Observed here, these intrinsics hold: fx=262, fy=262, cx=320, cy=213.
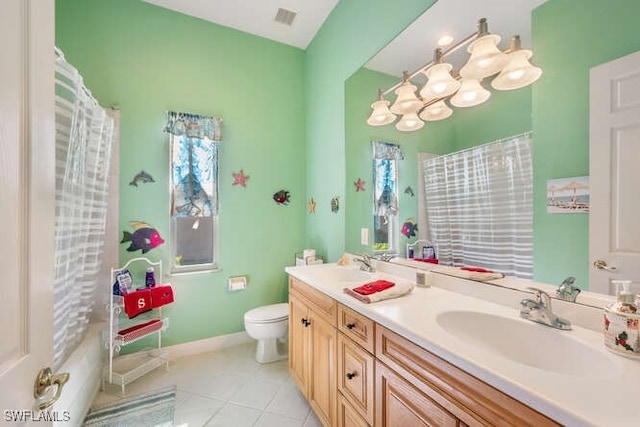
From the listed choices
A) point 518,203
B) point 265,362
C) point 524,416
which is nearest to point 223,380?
point 265,362

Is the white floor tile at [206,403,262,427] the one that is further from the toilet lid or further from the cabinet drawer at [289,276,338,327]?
the cabinet drawer at [289,276,338,327]

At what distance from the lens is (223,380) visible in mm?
2049

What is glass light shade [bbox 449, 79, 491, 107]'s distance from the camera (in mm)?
1278

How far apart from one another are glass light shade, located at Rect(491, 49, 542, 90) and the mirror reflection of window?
695 mm

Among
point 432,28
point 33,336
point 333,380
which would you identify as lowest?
point 333,380

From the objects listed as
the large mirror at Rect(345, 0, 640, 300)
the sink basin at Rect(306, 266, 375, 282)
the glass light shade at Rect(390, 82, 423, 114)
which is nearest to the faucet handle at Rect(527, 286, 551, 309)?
the large mirror at Rect(345, 0, 640, 300)

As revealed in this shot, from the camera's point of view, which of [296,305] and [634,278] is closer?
[634,278]

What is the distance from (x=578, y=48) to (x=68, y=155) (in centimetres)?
239

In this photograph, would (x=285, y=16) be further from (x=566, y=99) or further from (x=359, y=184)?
(x=566, y=99)

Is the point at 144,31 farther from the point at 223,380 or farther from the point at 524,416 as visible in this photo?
the point at 524,416

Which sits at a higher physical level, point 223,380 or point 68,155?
point 68,155

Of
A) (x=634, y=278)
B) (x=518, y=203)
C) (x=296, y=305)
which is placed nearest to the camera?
(x=634, y=278)

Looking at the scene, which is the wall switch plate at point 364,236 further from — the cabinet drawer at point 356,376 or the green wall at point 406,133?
the cabinet drawer at point 356,376

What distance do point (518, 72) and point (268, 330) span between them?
2.31 metres
